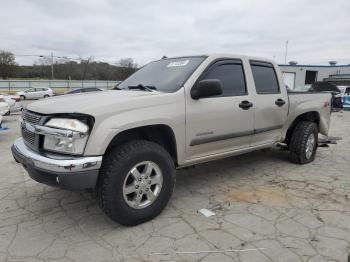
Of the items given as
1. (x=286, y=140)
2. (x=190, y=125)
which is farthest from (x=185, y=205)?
(x=286, y=140)

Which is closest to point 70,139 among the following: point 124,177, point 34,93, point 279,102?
point 124,177

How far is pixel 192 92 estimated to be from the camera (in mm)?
3727

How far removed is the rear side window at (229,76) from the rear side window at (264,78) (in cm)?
33

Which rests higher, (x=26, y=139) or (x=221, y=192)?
(x=26, y=139)

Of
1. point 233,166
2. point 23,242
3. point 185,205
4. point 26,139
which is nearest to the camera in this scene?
point 23,242

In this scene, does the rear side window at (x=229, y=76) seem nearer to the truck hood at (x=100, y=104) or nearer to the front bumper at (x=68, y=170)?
the truck hood at (x=100, y=104)

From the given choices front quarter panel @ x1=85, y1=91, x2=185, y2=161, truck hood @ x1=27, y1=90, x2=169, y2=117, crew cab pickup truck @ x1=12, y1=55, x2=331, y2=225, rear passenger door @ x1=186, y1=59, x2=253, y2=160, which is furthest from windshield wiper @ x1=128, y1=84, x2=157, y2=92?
rear passenger door @ x1=186, y1=59, x2=253, y2=160

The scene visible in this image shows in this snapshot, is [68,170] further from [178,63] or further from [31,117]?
[178,63]

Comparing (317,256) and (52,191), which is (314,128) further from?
(52,191)

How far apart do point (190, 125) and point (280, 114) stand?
78.5 inches

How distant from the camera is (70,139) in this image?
2908 millimetres

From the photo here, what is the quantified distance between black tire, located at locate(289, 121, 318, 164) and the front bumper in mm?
3807

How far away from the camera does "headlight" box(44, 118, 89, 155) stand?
292cm

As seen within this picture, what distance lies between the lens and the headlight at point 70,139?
9.57ft
